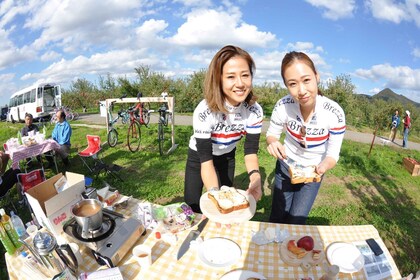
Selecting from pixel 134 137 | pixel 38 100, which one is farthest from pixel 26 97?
pixel 134 137

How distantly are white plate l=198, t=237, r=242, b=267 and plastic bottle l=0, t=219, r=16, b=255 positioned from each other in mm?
1404

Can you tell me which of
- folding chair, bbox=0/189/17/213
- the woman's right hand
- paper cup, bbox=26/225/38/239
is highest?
the woman's right hand

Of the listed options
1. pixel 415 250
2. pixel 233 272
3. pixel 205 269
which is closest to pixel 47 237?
pixel 205 269

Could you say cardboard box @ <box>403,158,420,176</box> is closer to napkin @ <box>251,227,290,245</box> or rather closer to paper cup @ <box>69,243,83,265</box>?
napkin @ <box>251,227,290,245</box>

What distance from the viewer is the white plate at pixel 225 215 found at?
175 centimetres

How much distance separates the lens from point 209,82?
2096mm

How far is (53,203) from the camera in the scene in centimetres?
184

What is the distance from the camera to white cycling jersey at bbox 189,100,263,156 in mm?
2197

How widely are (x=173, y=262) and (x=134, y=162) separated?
597 cm

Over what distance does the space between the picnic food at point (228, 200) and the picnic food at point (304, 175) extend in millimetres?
642

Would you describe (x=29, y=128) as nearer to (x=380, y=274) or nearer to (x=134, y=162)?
(x=134, y=162)

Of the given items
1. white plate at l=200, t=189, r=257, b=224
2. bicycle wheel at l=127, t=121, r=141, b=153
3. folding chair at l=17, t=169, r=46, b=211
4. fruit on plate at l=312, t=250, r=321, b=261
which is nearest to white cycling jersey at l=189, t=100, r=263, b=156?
white plate at l=200, t=189, r=257, b=224

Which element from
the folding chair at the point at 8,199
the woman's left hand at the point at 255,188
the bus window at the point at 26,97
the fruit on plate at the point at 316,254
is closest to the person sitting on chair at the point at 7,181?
the folding chair at the point at 8,199

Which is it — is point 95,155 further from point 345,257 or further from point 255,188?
point 345,257
